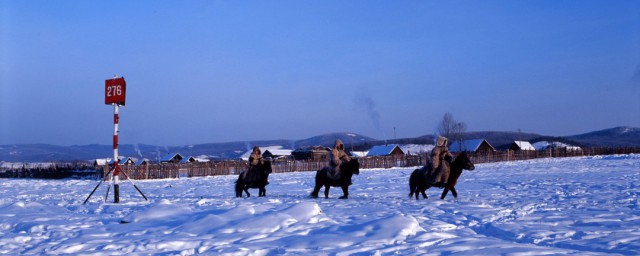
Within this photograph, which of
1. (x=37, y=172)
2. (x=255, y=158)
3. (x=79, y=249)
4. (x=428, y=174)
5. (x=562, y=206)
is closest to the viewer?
(x=79, y=249)

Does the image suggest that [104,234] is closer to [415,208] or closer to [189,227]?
[189,227]

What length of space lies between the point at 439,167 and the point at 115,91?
21.7ft

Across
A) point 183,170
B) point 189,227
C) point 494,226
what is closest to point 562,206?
point 494,226

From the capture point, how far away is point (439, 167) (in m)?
11.8

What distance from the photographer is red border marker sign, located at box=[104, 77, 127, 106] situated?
472 inches

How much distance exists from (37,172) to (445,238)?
42.0 meters

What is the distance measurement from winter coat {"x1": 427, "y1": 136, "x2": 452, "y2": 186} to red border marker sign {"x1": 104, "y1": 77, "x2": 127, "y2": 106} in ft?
20.6

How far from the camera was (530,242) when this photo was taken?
6312 millimetres

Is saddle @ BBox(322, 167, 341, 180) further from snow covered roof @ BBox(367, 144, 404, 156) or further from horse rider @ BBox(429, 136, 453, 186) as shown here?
snow covered roof @ BBox(367, 144, 404, 156)

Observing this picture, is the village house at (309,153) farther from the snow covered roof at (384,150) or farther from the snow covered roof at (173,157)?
the snow covered roof at (173,157)

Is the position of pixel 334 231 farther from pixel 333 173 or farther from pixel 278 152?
pixel 278 152

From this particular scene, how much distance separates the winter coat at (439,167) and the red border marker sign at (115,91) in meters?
6.27

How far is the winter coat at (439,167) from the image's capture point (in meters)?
11.7

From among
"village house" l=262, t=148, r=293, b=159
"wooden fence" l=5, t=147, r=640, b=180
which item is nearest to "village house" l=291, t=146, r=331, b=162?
"village house" l=262, t=148, r=293, b=159
